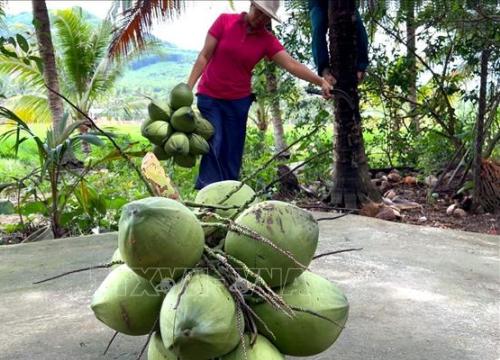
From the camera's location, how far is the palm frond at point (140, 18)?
847 centimetres

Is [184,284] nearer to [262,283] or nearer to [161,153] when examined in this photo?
[262,283]

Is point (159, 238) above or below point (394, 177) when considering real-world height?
above

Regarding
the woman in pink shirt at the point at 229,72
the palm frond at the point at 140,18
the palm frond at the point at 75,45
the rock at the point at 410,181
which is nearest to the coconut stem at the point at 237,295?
the woman in pink shirt at the point at 229,72

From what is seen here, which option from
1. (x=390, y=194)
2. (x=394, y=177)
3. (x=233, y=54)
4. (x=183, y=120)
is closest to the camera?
(x=183, y=120)

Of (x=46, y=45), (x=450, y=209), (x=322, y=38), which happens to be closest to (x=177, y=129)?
(x=322, y=38)

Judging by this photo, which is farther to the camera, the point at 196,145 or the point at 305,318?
the point at 196,145

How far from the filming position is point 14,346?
2.02 m

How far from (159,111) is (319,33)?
2603mm

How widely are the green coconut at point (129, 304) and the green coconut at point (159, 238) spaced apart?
0.29 ft

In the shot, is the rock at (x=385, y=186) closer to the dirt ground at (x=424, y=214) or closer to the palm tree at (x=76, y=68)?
the dirt ground at (x=424, y=214)

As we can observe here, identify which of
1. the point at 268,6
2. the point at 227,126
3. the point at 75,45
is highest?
the point at 268,6

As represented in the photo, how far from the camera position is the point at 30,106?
52.7 ft

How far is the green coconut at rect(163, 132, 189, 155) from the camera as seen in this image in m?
2.44

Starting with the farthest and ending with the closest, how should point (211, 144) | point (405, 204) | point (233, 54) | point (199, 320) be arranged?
point (405, 204) → point (233, 54) → point (211, 144) → point (199, 320)
